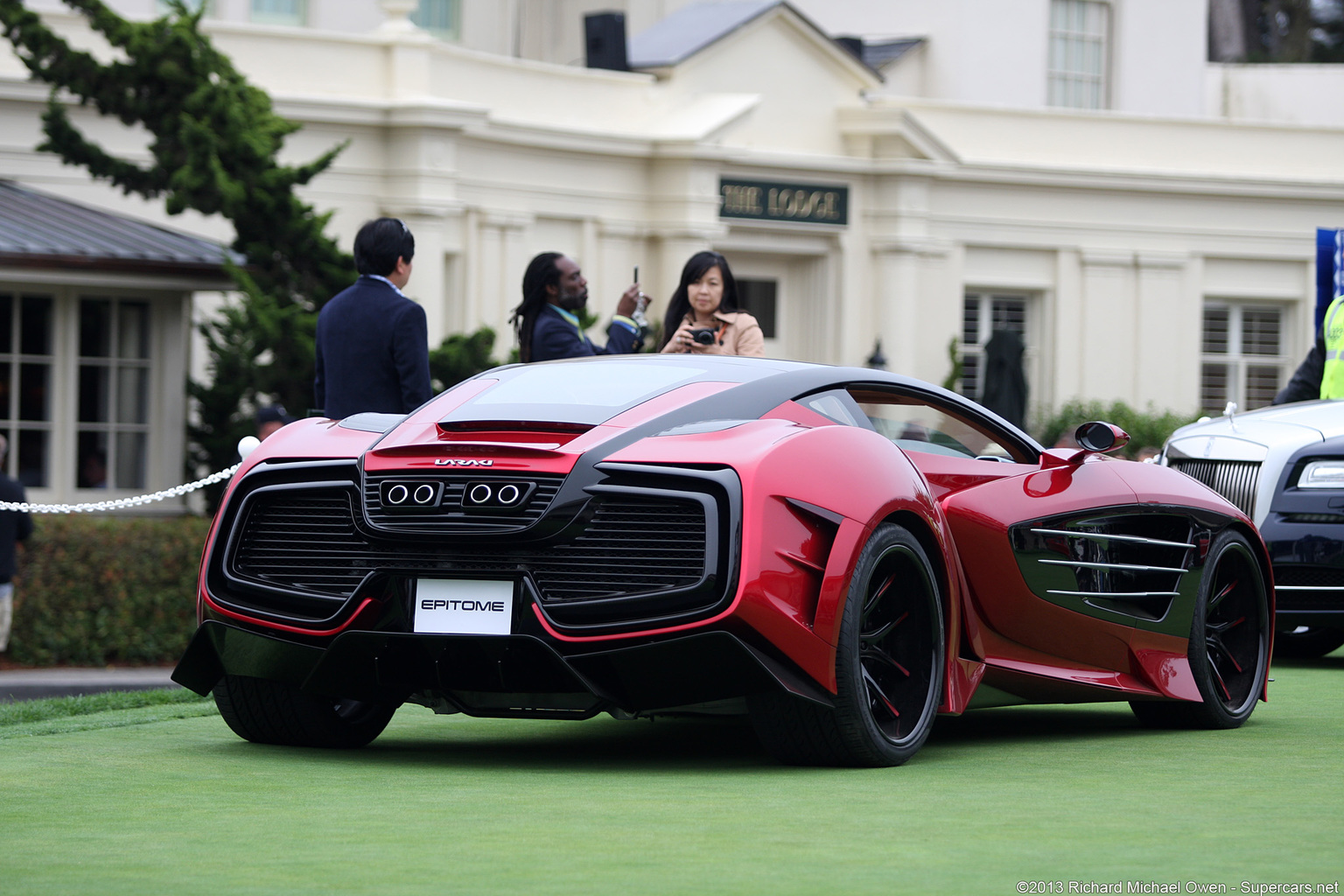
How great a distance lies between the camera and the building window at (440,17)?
97.2ft

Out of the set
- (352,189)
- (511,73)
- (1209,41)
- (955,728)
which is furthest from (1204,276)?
(955,728)

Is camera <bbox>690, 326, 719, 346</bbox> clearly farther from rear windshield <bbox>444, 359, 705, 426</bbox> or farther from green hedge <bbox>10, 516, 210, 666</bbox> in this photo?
green hedge <bbox>10, 516, 210, 666</bbox>

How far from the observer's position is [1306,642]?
36.7 ft

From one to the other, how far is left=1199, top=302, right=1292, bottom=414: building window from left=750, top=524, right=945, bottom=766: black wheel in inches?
A: 1033

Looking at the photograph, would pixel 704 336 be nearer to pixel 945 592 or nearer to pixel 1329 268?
pixel 945 592

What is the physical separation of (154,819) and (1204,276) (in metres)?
27.9

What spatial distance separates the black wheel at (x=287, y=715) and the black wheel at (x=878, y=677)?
4.38 ft

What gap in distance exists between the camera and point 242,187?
16859 mm

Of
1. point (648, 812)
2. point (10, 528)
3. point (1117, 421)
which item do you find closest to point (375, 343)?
point (648, 812)

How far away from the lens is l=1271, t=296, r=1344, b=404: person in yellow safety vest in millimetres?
11789

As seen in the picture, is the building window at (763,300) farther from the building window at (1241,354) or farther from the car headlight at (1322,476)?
the car headlight at (1322,476)

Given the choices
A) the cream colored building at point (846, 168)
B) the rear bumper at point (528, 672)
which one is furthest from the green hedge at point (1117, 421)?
the rear bumper at point (528, 672)

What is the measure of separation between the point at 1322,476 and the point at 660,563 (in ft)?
17.0

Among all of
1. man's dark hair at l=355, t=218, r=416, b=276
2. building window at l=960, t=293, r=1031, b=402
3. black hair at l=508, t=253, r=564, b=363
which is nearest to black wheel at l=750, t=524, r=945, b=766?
man's dark hair at l=355, t=218, r=416, b=276
